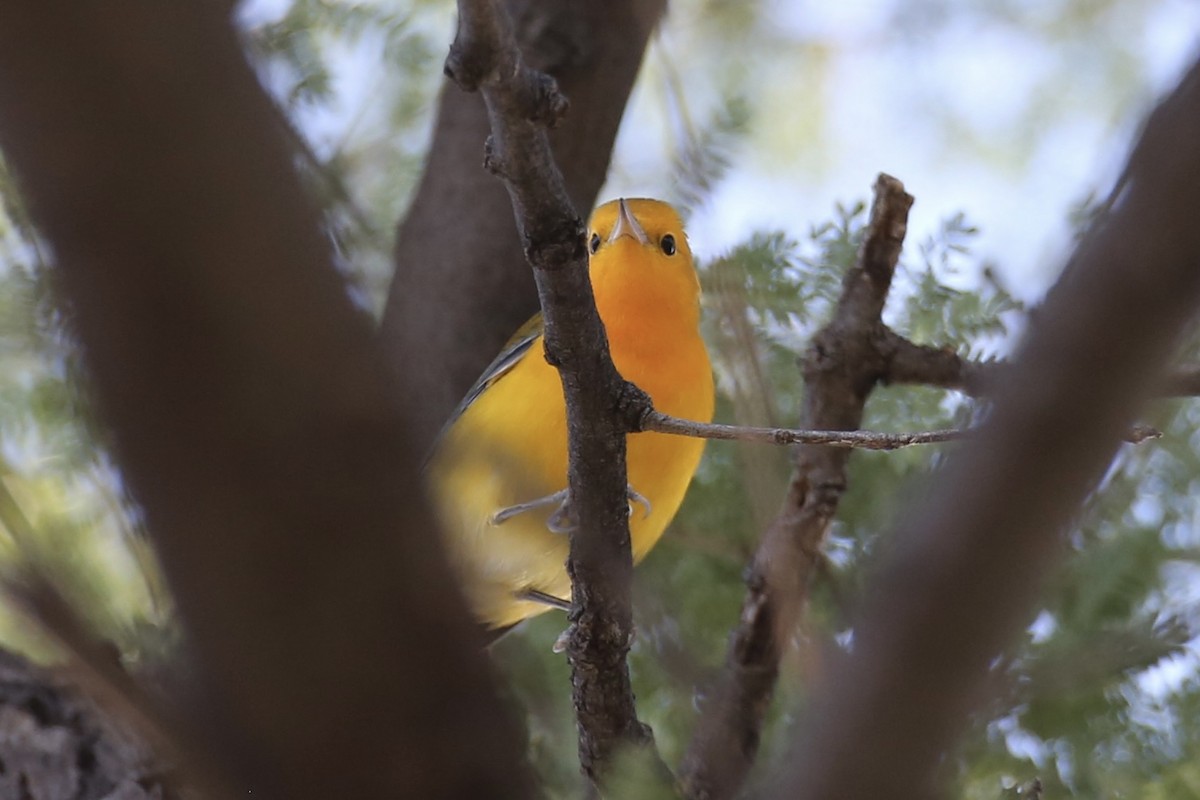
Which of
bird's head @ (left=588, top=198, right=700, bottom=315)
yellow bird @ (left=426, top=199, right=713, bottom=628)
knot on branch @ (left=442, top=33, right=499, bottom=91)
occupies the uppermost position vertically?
bird's head @ (left=588, top=198, right=700, bottom=315)

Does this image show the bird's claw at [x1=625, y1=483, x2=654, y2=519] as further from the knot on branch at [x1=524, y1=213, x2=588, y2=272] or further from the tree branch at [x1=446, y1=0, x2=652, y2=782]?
the knot on branch at [x1=524, y1=213, x2=588, y2=272]

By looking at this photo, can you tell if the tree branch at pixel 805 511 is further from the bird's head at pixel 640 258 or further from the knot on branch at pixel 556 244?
the knot on branch at pixel 556 244

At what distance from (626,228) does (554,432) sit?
77cm

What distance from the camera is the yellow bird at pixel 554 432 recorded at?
3.25 metres

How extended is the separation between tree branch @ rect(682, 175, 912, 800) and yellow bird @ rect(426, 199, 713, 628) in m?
0.32

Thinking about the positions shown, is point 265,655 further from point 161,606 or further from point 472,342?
point 472,342

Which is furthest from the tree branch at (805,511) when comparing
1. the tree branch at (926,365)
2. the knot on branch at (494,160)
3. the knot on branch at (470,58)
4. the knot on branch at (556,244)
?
the knot on branch at (470,58)

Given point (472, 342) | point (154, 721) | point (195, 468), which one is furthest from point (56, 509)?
point (195, 468)

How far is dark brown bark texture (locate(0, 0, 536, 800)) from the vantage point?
1431 mm

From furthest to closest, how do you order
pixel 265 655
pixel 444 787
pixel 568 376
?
pixel 568 376, pixel 444 787, pixel 265 655

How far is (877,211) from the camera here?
3.02m

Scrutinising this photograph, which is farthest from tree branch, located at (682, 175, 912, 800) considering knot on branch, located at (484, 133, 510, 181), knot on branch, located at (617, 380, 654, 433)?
knot on branch, located at (484, 133, 510, 181)

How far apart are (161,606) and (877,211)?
1.83 m

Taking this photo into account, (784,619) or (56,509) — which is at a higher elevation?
(56,509)
